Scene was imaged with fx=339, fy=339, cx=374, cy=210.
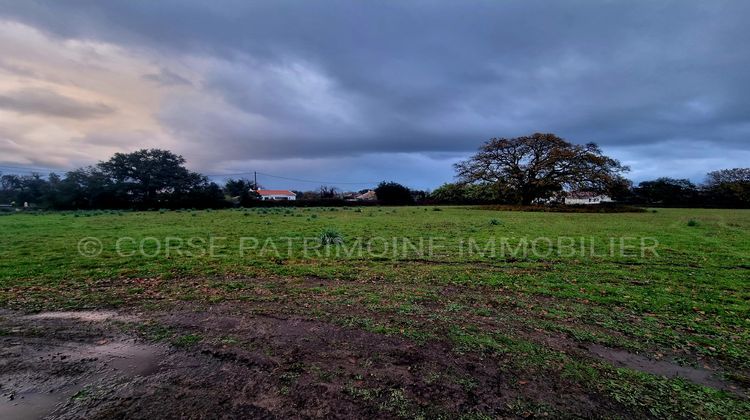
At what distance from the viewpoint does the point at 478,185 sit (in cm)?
4112

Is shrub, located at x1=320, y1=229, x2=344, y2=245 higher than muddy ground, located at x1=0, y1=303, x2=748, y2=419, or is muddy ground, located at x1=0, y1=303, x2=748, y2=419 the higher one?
shrub, located at x1=320, y1=229, x2=344, y2=245

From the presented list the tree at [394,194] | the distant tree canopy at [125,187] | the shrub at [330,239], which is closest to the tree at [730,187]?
the tree at [394,194]

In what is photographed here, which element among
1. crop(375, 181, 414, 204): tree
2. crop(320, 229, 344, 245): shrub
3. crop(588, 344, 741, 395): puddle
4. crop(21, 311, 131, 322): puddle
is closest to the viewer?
crop(588, 344, 741, 395): puddle

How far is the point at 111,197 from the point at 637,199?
258ft

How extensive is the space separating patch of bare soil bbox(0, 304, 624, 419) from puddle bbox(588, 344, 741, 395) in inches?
34.5

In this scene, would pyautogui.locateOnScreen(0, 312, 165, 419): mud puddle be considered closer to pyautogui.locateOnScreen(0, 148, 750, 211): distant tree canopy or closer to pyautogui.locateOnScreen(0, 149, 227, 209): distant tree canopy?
pyautogui.locateOnScreen(0, 148, 750, 211): distant tree canopy

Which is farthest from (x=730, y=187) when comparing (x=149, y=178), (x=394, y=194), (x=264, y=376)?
(x=149, y=178)

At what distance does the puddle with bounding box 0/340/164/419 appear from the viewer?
2.65m

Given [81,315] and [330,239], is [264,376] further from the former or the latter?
[330,239]

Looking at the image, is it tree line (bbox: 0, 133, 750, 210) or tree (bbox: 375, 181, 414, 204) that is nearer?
tree line (bbox: 0, 133, 750, 210)

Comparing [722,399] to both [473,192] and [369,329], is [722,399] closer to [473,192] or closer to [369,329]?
[369,329]

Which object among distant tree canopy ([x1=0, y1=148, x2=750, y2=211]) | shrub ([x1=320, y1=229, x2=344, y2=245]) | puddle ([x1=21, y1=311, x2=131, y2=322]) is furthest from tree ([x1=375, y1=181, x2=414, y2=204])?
puddle ([x1=21, y1=311, x2=131, y2=322])

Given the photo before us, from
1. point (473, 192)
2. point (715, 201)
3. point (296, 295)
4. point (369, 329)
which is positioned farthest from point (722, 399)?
point (715, 201)

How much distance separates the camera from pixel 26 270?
7004 millimetres
